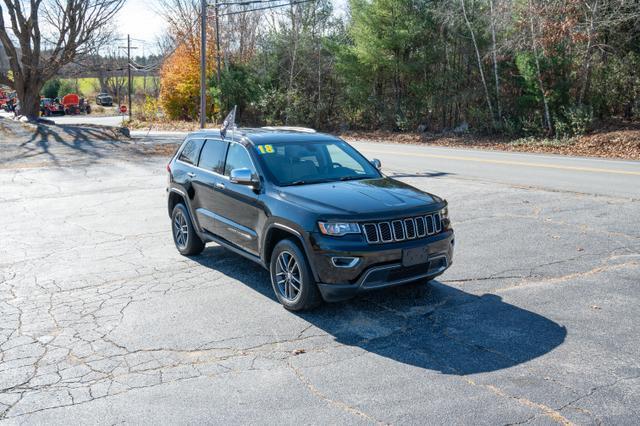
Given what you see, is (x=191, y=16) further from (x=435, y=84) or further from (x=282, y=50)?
(x=435, y=84)

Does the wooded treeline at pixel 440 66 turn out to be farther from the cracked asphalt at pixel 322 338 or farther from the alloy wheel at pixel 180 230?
the alloy wheel at pixel 180 230

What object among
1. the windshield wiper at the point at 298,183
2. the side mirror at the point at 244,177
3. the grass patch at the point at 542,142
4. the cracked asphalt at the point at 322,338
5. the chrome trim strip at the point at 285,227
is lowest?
the cracked asphalt at the point at 322,338

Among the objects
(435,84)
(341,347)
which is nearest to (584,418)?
(341,347)

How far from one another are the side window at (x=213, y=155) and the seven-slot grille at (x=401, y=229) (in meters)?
2.49

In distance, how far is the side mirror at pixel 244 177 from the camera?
6.43 metres

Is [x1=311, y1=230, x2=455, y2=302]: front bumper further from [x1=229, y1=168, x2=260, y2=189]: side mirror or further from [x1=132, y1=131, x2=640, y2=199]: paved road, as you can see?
[x1=132, y1=131, x2=640, y2=199]: paved road

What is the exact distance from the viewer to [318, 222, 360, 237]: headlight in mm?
5590

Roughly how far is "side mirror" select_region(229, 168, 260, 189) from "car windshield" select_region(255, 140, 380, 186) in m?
0.20

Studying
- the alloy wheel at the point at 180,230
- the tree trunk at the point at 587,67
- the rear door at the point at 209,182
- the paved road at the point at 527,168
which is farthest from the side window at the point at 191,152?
the tree trunk at the point at 587,67

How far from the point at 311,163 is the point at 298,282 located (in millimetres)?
1561

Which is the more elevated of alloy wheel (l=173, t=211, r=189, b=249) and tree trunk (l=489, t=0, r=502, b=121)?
tree trunk (l=489, t=0, r=502, b=121)

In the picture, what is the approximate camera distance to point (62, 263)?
7.94 m

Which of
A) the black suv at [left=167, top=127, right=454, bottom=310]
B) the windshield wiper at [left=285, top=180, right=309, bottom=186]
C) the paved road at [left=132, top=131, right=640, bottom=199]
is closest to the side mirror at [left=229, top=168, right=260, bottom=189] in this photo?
the black suv at [left=167, top=127, right=454, bottom=310]

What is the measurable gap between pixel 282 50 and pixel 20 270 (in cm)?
3154
